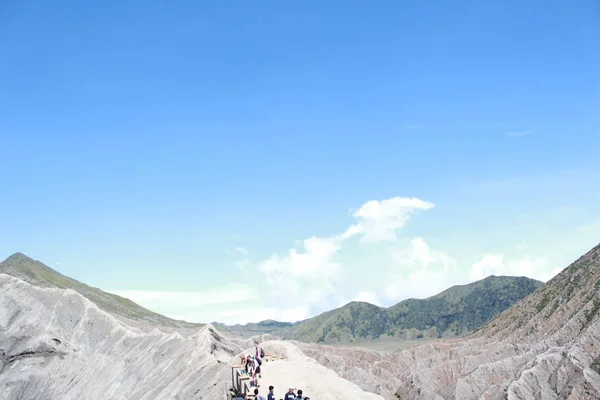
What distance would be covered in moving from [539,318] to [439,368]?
66.1 ft

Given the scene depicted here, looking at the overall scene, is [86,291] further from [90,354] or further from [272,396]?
[272,396]

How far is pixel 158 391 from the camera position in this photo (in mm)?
63594

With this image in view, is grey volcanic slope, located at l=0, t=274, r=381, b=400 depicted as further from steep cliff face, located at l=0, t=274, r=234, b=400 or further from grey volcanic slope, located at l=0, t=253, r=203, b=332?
grey volcanic slope, located at l=0, t=253, r=203, b=332

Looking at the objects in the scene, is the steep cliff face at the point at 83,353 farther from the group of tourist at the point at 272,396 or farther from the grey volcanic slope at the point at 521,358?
the grey volcanic slope at the point at 521,358

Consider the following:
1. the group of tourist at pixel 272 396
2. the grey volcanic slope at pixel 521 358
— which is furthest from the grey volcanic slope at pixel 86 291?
the group of tourist at pixel 272 396

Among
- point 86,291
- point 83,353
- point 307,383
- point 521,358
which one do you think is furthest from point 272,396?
point 86,291

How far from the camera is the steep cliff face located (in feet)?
226

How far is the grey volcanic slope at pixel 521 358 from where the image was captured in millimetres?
60719

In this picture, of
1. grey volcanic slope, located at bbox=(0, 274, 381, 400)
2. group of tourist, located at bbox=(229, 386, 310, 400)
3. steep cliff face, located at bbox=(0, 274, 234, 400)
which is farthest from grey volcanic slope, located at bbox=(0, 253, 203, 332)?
group of tourist, located at bbox=(229, 386, 310, 400)

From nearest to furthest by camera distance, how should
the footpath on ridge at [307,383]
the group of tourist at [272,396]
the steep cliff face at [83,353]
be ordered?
the group of tourist at [272,396] < the footpath on ridge at [307,383] < the steep cliff face at [83,353]

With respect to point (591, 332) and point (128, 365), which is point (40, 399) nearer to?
point (128, 365)

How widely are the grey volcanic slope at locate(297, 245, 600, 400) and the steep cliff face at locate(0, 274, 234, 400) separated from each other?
98.1 feet

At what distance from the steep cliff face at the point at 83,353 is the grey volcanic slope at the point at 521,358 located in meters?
29.9

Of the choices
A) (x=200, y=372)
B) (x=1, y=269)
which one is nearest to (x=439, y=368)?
(x=200, y=372)
